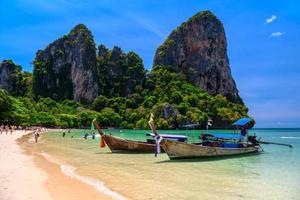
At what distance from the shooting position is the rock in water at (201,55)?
173250mm

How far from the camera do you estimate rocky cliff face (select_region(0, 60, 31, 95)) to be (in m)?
174

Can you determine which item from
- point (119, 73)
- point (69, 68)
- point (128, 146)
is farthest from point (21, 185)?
point (119, 73)

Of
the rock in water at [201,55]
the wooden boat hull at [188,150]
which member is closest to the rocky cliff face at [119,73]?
the rock in water at [201,55]

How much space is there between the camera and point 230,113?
483 ft

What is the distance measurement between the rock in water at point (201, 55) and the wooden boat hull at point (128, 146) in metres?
146

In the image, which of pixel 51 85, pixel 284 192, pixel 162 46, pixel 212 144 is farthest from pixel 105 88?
pixel 284 192

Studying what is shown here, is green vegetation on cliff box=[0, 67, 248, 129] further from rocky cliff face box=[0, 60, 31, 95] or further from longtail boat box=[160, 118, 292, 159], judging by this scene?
longtail boat box=[160, 118, 292, 159]

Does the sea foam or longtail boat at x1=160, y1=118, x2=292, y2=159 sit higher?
longtail boat at x1=160, y1=118, x2=292, y2=159

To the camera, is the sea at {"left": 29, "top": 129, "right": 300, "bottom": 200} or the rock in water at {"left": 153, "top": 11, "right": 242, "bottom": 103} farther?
the rock in water at {"left": 153, "top": 11, "right": 242, "bottom": 103}

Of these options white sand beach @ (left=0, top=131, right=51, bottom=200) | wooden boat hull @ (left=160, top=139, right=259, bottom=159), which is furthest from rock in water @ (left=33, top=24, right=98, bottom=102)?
white sand beach @ (left=0, top=131, right=51, bottom=200)

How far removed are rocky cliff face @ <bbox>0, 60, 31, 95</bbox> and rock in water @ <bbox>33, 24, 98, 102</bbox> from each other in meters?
12.4

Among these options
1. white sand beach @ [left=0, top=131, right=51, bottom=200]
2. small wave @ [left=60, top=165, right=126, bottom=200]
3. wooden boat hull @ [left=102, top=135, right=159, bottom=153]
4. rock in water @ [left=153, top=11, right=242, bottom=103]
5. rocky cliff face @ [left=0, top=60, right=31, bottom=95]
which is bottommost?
small wave @ [left=60, top=165, right=126, bottom=200]

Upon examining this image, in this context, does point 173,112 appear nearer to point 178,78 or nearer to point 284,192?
point 178,78

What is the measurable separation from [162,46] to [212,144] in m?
160
